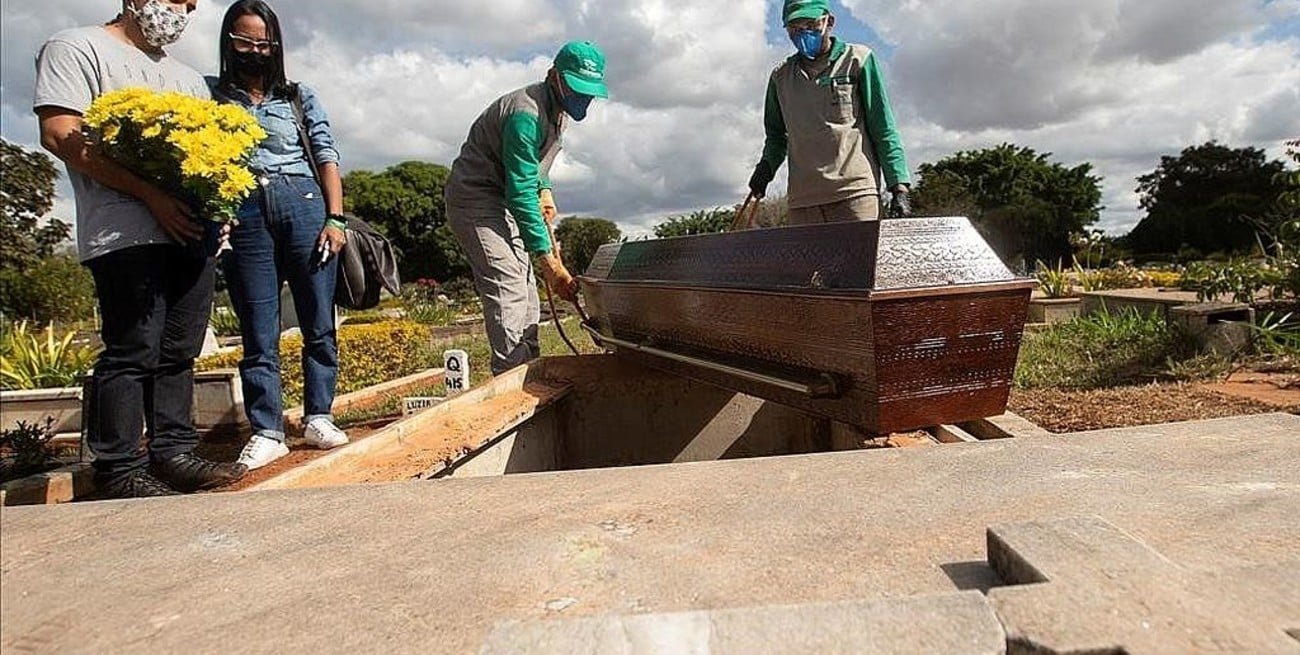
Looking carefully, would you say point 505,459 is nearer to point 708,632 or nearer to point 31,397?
point 708,632

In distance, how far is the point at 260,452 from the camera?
2746 millimetres

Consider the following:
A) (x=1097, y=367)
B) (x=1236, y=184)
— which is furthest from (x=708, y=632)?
(x=1236, y=184)

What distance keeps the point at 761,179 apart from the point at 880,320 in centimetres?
227

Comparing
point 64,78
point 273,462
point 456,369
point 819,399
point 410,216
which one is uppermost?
point 410,216

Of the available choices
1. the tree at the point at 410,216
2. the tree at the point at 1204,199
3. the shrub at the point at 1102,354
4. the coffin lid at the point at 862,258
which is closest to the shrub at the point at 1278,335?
the shrub at the point at 1102,354

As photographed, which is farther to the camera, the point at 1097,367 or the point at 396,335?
the point at 396,335

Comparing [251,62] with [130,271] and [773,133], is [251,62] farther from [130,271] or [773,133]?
[773,133]

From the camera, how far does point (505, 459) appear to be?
2938 mm

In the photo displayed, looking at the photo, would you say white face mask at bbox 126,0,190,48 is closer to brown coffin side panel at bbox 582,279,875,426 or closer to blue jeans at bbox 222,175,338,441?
blue jeans at bbox 222,175,338,441

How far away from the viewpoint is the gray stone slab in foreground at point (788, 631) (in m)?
0.82

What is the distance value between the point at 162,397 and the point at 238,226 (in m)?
0.64

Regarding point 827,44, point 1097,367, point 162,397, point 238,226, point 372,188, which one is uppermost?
point 372,188

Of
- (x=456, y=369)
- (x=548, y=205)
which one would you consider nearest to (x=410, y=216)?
(x=456, y=369)

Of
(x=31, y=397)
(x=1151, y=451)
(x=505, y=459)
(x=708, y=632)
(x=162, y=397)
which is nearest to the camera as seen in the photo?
(x=708, y=632)
